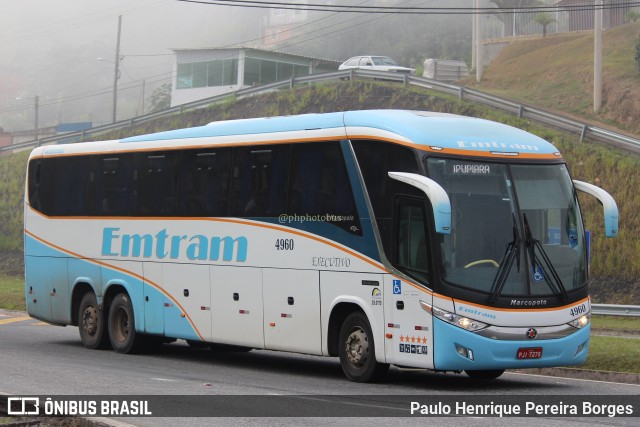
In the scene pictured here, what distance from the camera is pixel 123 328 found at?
21.6 meters

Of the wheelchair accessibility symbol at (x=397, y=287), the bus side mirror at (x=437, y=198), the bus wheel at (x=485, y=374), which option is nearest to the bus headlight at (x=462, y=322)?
the wheelchair accessibility symbol at (x=397, y=287)

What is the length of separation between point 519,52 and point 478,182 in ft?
166

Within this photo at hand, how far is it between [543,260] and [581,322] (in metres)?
1.06

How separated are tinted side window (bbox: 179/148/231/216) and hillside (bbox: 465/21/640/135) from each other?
96.4 ft

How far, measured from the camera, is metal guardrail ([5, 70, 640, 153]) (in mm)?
40756

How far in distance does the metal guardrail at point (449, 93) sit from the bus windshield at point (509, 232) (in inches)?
961

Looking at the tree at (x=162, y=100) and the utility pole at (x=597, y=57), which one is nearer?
the utility pole at (x=597, y=57)

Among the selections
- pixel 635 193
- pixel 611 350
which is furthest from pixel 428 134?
pixel 635 193

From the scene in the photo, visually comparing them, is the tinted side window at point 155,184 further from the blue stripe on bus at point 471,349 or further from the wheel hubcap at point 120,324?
the blue stripe on bus at point 471,349

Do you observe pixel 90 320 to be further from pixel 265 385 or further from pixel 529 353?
pixel 529 353

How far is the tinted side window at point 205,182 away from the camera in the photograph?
19.0m

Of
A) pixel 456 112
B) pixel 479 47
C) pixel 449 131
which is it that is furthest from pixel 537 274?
pixel 479 47

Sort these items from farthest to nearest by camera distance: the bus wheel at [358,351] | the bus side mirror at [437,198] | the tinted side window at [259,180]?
the tinted side window at [259,180] → the bus wheel at [358,351] → the bus side mirror at [437,198]

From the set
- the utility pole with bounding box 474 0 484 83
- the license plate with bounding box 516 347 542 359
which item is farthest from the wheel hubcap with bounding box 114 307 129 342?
the utility pole with bounding box 474 0 484 83
